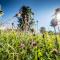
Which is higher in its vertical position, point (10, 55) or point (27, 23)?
point (27, 23)

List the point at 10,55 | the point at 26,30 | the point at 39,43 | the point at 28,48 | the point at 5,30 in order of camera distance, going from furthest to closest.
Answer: the point at 5,30, the point at 26,30, the point at 39,43, the point at 28,48, the point at 10,55

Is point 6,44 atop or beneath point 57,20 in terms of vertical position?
beneath

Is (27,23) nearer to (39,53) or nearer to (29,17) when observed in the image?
(29,17)

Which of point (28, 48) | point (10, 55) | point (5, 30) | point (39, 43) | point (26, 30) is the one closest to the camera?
point (10, 55)

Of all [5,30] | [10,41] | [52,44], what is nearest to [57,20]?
[52,44]

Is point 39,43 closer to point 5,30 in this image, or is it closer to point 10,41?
point 10,41

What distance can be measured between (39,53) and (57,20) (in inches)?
19.4

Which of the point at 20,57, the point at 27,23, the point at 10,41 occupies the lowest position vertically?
the point at 20,57

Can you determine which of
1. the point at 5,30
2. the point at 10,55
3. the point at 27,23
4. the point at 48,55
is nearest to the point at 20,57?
the point at 10,55

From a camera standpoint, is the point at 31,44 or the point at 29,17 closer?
the point at 31,44

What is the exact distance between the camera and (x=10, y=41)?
2998mm

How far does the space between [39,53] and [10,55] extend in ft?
1.12

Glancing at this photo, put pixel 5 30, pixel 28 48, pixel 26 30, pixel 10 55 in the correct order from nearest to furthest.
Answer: pixel 10 55 < pixel 28 48 < pixel 26 30 < pixel 5 30

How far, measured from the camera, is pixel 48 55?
267 centimetres
